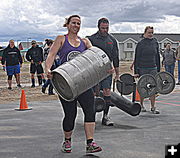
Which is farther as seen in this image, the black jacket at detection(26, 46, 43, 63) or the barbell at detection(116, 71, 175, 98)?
the black jacket at detection(26, 46, 43, 63)

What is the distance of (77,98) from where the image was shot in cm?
433

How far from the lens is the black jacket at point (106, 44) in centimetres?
607

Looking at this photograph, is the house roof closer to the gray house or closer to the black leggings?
the gray house

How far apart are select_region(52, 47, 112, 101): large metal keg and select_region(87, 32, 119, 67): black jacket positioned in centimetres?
181

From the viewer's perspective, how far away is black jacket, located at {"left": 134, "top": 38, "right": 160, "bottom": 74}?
24.8 ft

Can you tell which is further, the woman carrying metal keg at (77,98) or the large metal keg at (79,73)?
the woman carrying metal keg at (77,98)

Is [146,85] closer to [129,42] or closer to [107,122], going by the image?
[107,122]

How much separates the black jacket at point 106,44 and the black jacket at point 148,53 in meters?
1.48

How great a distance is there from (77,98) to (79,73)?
1.51 ft

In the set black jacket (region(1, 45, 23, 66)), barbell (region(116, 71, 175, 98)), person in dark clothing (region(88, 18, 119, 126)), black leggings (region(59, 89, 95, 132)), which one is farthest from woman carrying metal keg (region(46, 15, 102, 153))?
black jacket (region(1, 45, 23, 66))

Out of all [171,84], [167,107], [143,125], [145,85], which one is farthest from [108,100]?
[167,107]

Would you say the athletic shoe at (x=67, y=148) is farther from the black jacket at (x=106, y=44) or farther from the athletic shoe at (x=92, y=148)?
the black jacket at (x=106, y=44)

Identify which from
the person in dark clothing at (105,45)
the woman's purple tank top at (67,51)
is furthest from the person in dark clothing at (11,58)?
the woman's purple tank top at (67,51)

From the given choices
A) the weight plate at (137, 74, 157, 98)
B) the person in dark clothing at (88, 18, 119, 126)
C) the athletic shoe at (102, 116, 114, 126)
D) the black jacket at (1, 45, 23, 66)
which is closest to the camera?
the person in dark clothing at (88, 18, 119, 126)
